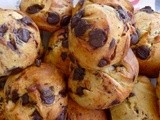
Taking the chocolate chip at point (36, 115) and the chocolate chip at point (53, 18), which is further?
the chocolate chip at point (53, 18)

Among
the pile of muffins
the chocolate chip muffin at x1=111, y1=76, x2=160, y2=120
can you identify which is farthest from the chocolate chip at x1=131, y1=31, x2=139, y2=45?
the chocolate chip muffin at x1=111, y1=76, x2=160, y2=120

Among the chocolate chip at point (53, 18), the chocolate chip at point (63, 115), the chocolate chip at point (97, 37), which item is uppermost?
the chocolate chip at point (97, 37)

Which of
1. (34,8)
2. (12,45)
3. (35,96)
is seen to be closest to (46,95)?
(35,96)

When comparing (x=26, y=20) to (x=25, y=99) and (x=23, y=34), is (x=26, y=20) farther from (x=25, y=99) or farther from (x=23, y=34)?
(x=25, y=99)

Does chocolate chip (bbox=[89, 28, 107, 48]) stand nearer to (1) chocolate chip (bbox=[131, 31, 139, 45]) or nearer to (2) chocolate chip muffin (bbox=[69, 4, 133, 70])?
(2) chocolate chip muffin (bbox=[69, 4, 133, 70])

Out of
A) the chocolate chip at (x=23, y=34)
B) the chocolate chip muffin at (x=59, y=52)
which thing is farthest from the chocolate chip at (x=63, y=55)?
the chocolate chip at (x=23, y=34)

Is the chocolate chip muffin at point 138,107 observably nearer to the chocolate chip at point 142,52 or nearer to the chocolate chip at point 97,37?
the chocolate chip at point 142,52
